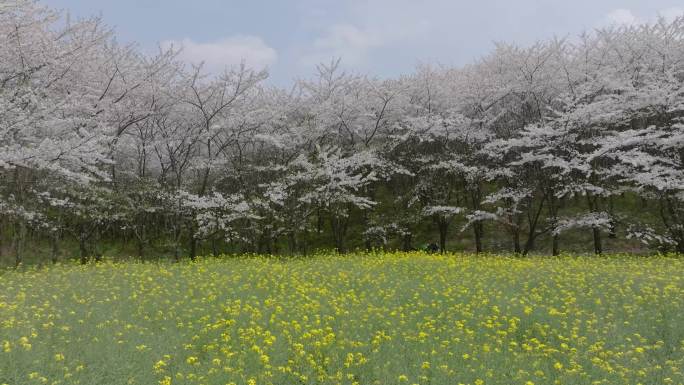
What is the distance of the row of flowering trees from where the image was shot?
66.1 ft

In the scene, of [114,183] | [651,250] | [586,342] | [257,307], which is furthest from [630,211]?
[114,183]

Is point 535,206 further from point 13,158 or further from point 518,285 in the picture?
point 13,158

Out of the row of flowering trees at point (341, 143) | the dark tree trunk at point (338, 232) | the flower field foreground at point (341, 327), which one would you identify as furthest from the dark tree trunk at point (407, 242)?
the flower field foreground at point (341, 327)

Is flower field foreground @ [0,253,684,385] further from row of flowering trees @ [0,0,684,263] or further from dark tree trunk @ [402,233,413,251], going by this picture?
dark tree trunk @ [402,233,413,251]

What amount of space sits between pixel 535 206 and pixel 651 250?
787cm

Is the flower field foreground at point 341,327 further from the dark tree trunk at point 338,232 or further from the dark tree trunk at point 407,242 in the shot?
the dark tree trunk at point 407,242

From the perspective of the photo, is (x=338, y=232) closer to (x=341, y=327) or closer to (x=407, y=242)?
(x=407, y=242)

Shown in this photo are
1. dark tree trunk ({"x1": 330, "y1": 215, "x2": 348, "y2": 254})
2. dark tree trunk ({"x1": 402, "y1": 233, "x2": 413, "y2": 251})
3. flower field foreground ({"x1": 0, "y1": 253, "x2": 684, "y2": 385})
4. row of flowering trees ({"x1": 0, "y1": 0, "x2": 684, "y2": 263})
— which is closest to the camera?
flower field foreground ({"x1": 0, "y1": 253, "x2": 684, "y2": 385})

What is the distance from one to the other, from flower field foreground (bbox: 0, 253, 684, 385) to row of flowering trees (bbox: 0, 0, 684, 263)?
7056 mm

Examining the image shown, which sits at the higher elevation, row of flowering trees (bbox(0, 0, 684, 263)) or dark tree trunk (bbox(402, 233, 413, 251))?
row of flowering trees (bbox(0, 0, 684, 263))

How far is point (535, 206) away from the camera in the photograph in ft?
105

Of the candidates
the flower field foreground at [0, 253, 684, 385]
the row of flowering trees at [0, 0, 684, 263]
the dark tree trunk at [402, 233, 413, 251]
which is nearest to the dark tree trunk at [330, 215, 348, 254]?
the row of flowering trees at [0, 0, 684, 263]

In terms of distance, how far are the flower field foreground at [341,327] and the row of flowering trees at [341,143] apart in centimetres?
706

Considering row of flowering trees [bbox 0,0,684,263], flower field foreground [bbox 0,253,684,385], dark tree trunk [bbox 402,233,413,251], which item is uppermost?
row of flowering trees [bbox 0,0,684,263]
